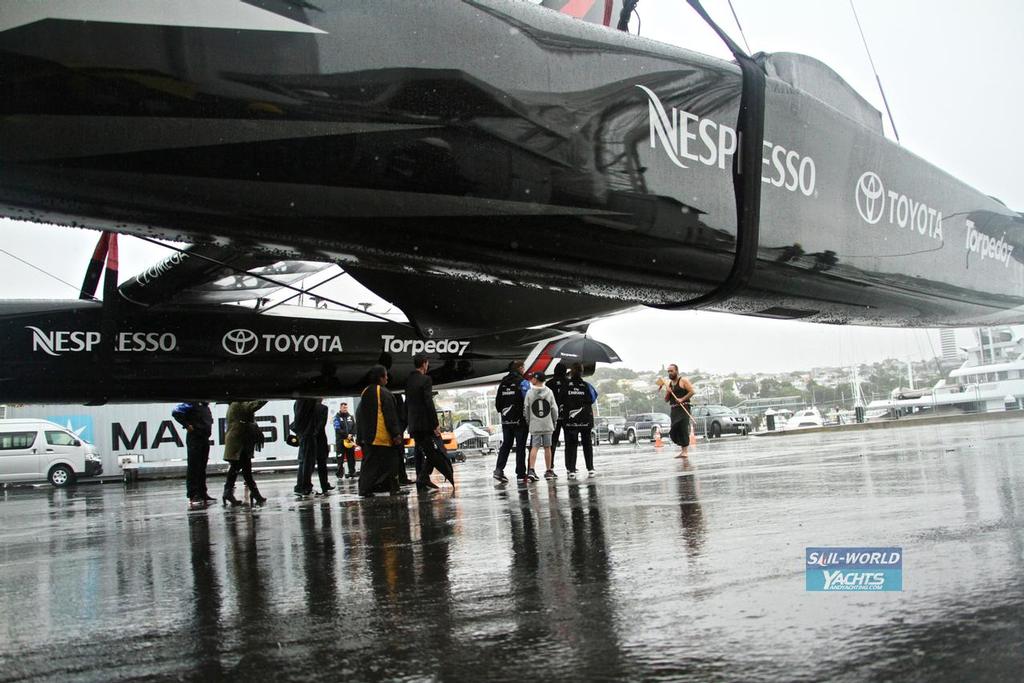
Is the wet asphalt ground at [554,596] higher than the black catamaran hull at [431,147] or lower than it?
lower

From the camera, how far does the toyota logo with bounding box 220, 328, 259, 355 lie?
9.32 meters

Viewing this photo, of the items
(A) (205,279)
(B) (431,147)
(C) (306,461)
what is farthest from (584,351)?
(B) (431,147)

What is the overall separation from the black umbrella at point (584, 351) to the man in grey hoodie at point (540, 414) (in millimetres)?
1131

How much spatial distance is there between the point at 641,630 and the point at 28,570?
4.09 meters

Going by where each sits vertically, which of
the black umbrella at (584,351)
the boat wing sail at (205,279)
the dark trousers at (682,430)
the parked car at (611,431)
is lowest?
the parked car at (611,431)

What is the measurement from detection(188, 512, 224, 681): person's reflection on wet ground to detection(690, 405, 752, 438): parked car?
31.2 meters

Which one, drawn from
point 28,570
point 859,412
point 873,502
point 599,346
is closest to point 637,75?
point 873,502

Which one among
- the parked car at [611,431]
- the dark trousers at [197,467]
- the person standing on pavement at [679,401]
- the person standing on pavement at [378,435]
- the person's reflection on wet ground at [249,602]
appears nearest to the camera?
the person's reflection on wet ground at [249,602]

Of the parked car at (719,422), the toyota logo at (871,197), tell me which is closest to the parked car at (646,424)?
the parked car at (719,422)

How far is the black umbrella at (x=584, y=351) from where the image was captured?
12.1 meters

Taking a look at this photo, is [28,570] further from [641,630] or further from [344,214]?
[641,630]

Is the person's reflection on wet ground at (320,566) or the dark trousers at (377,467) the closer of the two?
the person's reflection on wet ground at (320,566)

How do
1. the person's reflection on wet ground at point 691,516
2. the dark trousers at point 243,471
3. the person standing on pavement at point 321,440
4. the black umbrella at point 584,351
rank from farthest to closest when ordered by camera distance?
the black umbrella at point 584,351
the person standing on pavement at point 321,440
the dark trousers at point 243,471
the person's reflection on wet ground at point 691,516

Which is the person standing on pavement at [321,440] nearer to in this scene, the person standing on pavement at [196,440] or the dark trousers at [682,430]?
the person standing on pavement at [196,440]
